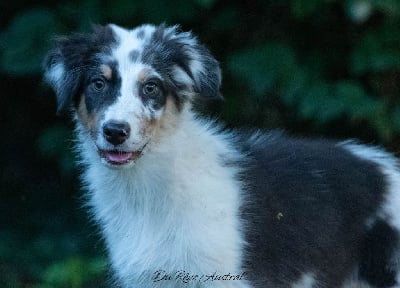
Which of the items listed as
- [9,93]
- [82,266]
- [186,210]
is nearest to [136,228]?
[186,210]

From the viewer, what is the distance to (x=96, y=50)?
6.31m

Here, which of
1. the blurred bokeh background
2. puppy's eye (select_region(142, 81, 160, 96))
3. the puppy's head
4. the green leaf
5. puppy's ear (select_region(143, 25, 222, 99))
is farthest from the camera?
the green leaf

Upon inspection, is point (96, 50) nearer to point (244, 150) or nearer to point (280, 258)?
point (244, 150)

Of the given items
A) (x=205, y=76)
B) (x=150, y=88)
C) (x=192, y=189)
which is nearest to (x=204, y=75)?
(x=205, y=76)

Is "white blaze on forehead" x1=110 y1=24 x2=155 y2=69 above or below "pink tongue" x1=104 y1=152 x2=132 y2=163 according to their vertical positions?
above

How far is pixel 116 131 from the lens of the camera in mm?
5852

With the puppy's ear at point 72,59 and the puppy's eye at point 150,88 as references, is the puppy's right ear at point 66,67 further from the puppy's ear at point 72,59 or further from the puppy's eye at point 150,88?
the puppy's eye at point 150,88

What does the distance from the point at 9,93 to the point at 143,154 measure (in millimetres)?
3975

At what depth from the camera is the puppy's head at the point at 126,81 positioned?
5.97 metres

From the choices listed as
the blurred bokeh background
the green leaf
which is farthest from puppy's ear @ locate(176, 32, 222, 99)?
the green leaf

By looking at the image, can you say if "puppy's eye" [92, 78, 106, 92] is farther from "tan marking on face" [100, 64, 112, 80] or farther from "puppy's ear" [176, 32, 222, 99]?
"puppy's ear" [176, 32, 222, 99]

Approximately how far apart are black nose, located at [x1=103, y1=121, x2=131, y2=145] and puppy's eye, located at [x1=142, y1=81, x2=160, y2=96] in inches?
11.9

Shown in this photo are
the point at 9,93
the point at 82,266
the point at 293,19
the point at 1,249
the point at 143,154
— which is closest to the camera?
the point at 143,154

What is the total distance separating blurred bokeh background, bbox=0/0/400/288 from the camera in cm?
790
